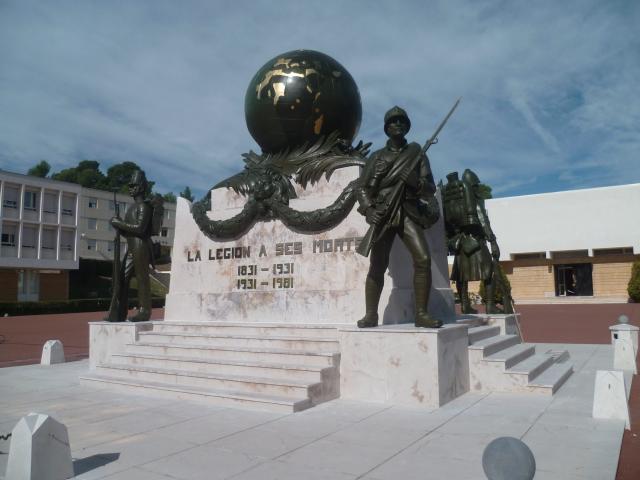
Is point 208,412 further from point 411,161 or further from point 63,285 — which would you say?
point 63,285

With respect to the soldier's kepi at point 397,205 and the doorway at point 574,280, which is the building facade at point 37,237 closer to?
the doorway at point 574,280

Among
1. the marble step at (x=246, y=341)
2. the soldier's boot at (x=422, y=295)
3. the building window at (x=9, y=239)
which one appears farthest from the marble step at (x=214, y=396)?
the building window at (x=9, y=239)

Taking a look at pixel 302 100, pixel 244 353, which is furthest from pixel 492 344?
pixel 302 100

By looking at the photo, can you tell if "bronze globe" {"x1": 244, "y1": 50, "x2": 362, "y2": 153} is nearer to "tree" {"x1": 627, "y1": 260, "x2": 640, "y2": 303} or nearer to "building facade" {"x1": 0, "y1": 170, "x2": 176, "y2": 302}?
"tree" {"x1": 627, "y1": 260, "x2": 640, "y2": 303}

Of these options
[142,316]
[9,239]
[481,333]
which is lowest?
[481,333]

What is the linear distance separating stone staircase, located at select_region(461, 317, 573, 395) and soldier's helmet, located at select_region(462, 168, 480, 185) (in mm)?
2973

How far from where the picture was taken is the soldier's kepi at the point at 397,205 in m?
6.38

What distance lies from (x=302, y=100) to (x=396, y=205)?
389cm

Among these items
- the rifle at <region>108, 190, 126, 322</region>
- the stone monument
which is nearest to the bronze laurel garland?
the stone monument

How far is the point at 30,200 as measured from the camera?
4247 centimetres

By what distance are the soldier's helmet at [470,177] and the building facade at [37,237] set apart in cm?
3430

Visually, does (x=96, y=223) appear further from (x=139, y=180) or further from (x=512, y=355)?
(x=512, y=355)

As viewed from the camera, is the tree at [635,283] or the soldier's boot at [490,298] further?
the tree at [635,283]

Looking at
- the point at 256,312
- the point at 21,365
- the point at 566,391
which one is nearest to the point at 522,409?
the point at 566,391
